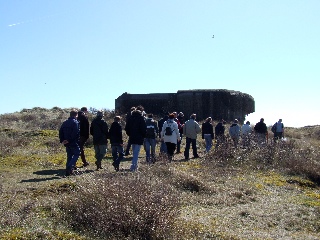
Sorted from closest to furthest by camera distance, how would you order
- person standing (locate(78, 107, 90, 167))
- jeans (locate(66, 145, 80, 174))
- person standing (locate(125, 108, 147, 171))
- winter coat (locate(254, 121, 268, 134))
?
1. jeans (locate(66, 145, 80, 174))
2. person standing (locate(125, 108, 147, 171))
3. person standing (locate(78, 107, 90, 167))
4. winter coat (locate(254, 121, 268, 134))

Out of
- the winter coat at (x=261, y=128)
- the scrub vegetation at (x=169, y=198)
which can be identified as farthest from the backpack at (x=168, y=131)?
the winter coat at (x=261, y=128)

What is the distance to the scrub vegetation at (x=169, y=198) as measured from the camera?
6.65m

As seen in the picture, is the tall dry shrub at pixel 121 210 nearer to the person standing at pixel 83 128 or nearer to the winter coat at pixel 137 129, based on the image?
the winter coat at pixel 137 129

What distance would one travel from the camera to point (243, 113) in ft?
111

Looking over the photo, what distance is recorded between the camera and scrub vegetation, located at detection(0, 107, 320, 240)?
665 centimetres

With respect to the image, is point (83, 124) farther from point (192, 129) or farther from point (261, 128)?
point (261, 128)

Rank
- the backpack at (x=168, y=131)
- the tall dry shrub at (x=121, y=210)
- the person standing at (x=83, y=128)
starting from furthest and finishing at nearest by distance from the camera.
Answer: the backpack at (x=168, y=131), the person standing at (x=83, y=128), the tall dry shrub at (x=121, y=210)

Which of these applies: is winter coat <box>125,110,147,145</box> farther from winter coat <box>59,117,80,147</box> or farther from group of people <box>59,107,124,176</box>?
winter coat <box>59,117,80,147</box>

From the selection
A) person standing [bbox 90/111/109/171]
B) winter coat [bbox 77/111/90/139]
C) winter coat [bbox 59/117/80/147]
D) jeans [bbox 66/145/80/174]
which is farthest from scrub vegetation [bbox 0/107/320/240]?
winter coat [bbox 77/111/90/139]

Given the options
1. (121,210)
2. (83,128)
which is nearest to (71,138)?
(83,128)

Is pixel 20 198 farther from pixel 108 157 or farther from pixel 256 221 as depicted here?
pixel 108 157

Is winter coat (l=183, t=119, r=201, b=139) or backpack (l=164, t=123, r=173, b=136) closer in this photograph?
backpack (l=164, t=123, r=173, b=136)

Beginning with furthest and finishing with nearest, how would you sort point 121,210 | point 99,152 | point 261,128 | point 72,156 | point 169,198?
point 261,128 < point 99,152 < point 72,156 < point 169,198 < point 121,210

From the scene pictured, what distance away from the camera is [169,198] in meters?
Answer: 7.13
